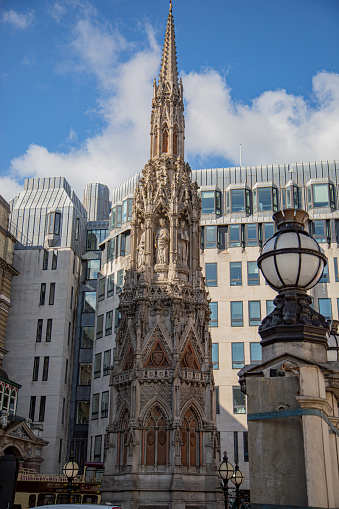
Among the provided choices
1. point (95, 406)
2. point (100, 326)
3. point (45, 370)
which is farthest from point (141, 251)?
point (45, 370)

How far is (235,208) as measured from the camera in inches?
2458

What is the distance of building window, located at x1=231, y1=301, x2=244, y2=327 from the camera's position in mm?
56594

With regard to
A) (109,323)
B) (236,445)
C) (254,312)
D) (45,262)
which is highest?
(45,262)

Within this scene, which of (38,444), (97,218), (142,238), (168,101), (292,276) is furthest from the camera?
(97,218)

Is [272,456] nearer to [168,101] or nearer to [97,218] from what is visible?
[168,101]

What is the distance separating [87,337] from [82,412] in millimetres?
8282

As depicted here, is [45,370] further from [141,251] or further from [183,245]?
[183,245]

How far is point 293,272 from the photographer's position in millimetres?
7926

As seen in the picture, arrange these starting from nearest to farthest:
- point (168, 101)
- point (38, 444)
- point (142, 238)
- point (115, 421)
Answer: point (115, 421) < point (142, 238) < point (168, 101) < point (38, 444)

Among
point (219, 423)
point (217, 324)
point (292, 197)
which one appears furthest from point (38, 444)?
point (292, 197)

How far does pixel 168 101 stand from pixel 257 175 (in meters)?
25.2

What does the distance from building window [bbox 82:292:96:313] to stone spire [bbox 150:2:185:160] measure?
30.5 metres

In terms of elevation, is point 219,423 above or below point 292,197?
below

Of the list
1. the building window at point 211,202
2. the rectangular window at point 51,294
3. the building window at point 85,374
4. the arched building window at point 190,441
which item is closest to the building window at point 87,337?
the building window at point 85,374
